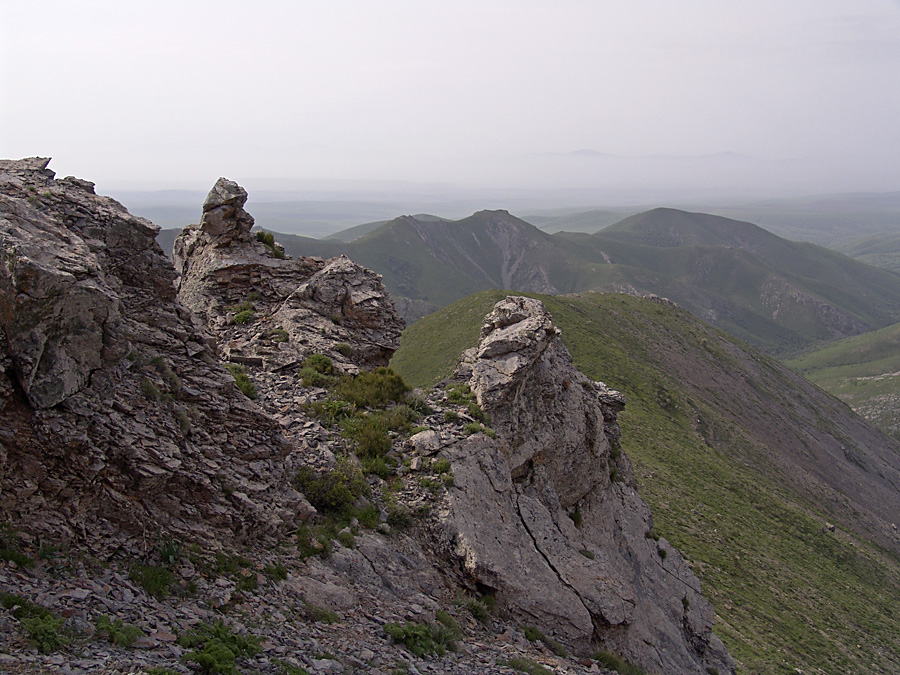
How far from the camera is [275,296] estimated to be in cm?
2030

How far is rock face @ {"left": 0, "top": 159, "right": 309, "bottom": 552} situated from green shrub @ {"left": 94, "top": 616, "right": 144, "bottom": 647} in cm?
141

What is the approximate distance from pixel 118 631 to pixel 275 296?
578 inches

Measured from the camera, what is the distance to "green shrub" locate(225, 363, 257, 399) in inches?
542

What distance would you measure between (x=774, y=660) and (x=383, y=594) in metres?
26.5

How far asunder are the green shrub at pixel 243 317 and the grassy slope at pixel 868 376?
528 ft

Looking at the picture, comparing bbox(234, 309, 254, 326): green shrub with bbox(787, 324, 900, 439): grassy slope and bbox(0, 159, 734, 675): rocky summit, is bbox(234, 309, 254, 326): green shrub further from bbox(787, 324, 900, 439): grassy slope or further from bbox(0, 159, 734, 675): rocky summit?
bbox(787, 324, 900, 439): grassy slope

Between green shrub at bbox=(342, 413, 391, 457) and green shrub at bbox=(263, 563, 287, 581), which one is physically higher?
green shrub at bbox=(342, 413, 391, 457)

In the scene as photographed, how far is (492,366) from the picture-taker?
18531mm

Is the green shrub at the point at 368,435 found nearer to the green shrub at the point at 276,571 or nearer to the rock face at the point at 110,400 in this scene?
the rock face at the point at 110,400

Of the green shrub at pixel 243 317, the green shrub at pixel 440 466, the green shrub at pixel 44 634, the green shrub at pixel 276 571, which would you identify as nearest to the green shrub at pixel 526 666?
the green shrub at pixel 440 466

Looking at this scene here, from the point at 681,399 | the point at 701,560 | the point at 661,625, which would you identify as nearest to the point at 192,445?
the point at 661,625

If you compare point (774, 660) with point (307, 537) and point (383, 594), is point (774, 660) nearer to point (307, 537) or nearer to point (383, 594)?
point (383, 594)

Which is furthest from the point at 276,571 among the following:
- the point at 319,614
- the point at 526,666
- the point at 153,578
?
the point at 526,666

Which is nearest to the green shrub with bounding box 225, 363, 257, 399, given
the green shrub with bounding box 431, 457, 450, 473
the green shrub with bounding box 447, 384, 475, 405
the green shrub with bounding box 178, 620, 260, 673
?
the green shrub with bounding box 431, 457, 450, 473
